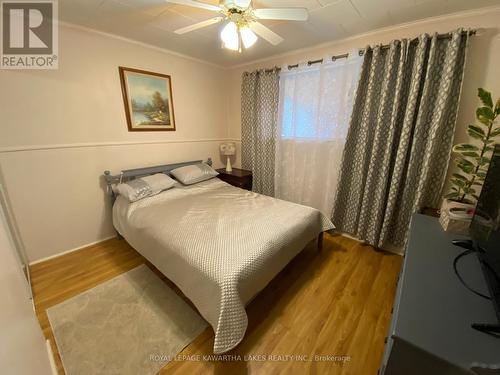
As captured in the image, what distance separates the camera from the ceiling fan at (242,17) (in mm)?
1393

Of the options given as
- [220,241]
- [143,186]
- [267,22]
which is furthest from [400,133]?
[143,186]

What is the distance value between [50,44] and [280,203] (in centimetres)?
276

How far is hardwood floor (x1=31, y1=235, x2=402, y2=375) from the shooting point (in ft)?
4.27

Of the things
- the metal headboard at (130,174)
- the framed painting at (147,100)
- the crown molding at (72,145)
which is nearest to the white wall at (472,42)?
the framed painting at (147,100)

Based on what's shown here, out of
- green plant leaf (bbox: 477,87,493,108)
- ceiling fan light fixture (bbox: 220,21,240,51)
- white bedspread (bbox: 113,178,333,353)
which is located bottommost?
white bedspread (bbox: 113,178,333,353)

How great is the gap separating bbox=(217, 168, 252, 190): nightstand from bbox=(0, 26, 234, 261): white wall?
3.56 ft

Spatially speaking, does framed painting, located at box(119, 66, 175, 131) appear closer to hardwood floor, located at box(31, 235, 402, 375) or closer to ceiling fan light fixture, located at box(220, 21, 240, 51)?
ceiling fan light fixture, located at box(220, 21, 240, 51)

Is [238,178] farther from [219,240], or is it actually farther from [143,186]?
[219,240]

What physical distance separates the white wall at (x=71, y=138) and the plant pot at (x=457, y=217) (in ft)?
10.3

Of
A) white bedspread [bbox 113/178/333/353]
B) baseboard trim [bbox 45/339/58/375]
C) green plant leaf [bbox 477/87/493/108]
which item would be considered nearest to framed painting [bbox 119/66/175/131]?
white bedspread [bbox 113/178/333/353]

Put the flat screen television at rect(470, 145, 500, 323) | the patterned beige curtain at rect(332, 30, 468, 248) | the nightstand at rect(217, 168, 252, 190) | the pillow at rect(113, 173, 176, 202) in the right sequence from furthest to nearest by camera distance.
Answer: the nightstand at rect(217, 168, 252, 190) < the pillow at rect(113, 173, 176, 202) < the patterned beige curtain at rect(332, 30, 468, 248) < the flat screen television at rect(470, 145, 500, 323)

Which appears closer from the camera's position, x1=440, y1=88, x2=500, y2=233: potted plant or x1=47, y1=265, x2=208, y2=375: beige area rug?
x1=47, y1=265, x2=208, y2=375: beige area rug

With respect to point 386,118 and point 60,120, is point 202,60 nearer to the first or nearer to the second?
point 60,120

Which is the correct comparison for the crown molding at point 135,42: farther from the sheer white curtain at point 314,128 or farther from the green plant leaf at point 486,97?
the green plant leaf at point 486,97
